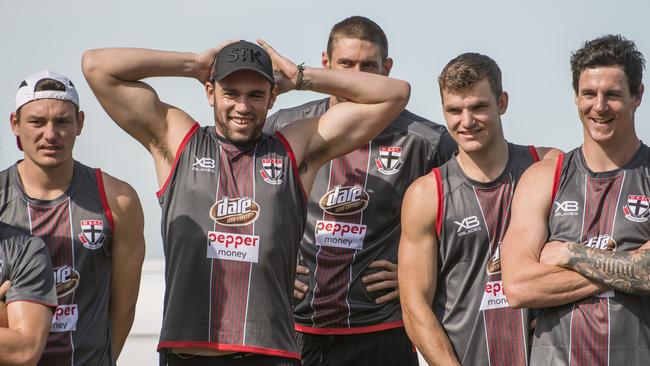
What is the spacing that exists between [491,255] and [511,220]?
14.6 inches

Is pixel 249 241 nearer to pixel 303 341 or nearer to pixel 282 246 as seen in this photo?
pixel 282 246

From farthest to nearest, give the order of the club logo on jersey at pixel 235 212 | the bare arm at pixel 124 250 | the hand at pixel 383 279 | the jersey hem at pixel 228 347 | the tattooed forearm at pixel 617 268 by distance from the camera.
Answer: the hand at pixel 383 279
the bare arm at pixel 124 250
the club logo on jersey at pixel 235 212
the jersey hem at pixel 228 347
the tattooed forearm at pixel 617 268

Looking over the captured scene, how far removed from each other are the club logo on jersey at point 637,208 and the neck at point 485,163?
0.85m

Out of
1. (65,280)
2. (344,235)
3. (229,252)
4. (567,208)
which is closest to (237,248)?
(229,252)

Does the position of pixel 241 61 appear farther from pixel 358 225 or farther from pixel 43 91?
pixel 358 225

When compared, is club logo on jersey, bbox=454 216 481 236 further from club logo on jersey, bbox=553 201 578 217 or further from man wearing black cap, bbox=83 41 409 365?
man wearing black cap, bbox=83 41 409 365

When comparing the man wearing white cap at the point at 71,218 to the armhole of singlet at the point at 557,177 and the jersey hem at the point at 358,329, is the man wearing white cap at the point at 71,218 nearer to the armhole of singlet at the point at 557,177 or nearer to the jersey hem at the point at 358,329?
the jersey hem at the point at 358,329

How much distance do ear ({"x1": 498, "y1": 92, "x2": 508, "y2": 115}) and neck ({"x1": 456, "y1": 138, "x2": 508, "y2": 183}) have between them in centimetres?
20

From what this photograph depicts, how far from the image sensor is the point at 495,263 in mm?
5590

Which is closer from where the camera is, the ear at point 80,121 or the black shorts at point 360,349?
the ear at point 80,121

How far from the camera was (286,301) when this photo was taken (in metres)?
5.59

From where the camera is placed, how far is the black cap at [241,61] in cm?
557

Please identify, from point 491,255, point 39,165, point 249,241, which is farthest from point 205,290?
point 491,255

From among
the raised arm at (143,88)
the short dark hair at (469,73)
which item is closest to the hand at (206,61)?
the raised arm at (143,88)
